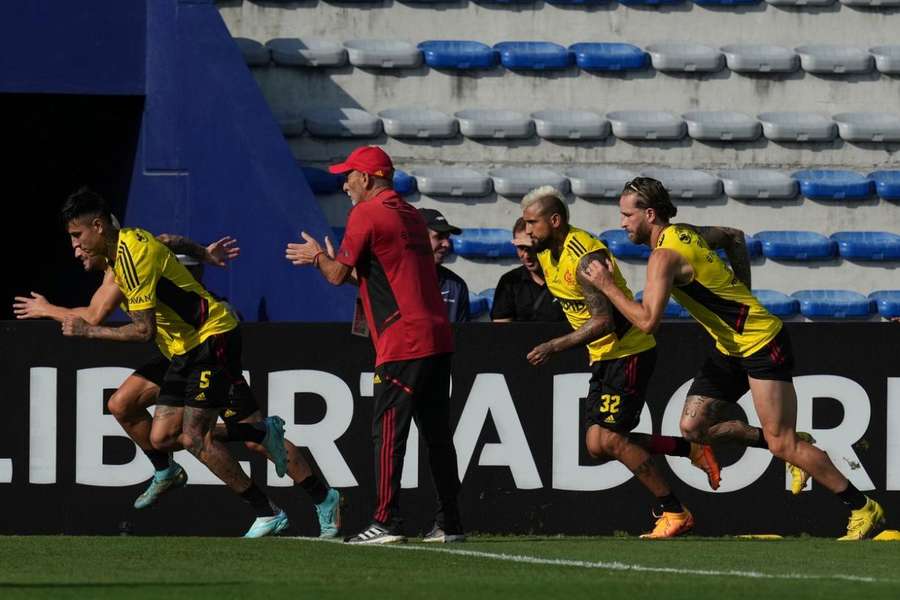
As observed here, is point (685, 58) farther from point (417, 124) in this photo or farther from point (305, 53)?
point (305, 53)

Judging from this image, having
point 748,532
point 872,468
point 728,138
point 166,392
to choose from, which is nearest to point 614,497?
point 748,532

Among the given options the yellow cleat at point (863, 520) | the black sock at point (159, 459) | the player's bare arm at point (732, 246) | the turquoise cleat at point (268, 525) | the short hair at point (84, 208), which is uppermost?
the short hair at point (84, 208)

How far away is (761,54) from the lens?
13.7 metres

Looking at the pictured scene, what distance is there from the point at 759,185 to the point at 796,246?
0.58 meters

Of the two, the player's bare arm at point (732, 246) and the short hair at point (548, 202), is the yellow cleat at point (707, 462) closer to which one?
the player's bare arm at point (732, 246)

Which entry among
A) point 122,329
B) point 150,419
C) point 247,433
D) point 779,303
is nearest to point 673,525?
point 247,433

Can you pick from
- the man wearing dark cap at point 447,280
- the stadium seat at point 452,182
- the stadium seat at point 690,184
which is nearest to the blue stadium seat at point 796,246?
the stadium seat at point 690,184

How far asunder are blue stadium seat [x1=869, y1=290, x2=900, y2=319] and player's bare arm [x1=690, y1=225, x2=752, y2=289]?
3291mm

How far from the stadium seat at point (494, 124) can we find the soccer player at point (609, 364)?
3653 millimetres

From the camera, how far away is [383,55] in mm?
13172

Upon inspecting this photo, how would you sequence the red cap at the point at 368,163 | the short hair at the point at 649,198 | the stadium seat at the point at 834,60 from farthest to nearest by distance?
the stadium seat at the point at 834,60
the short hair at the point at 649,198
the red cap at the point at 368,163

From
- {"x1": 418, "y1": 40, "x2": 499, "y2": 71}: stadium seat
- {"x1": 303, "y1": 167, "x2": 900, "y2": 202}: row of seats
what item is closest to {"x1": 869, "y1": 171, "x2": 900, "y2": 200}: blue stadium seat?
{"x1": 303, "y1": 167, "x2": 900, "y2": 202}: row of seats

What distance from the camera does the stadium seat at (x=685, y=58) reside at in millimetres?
13500

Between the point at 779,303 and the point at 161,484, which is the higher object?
the point at 779,303
